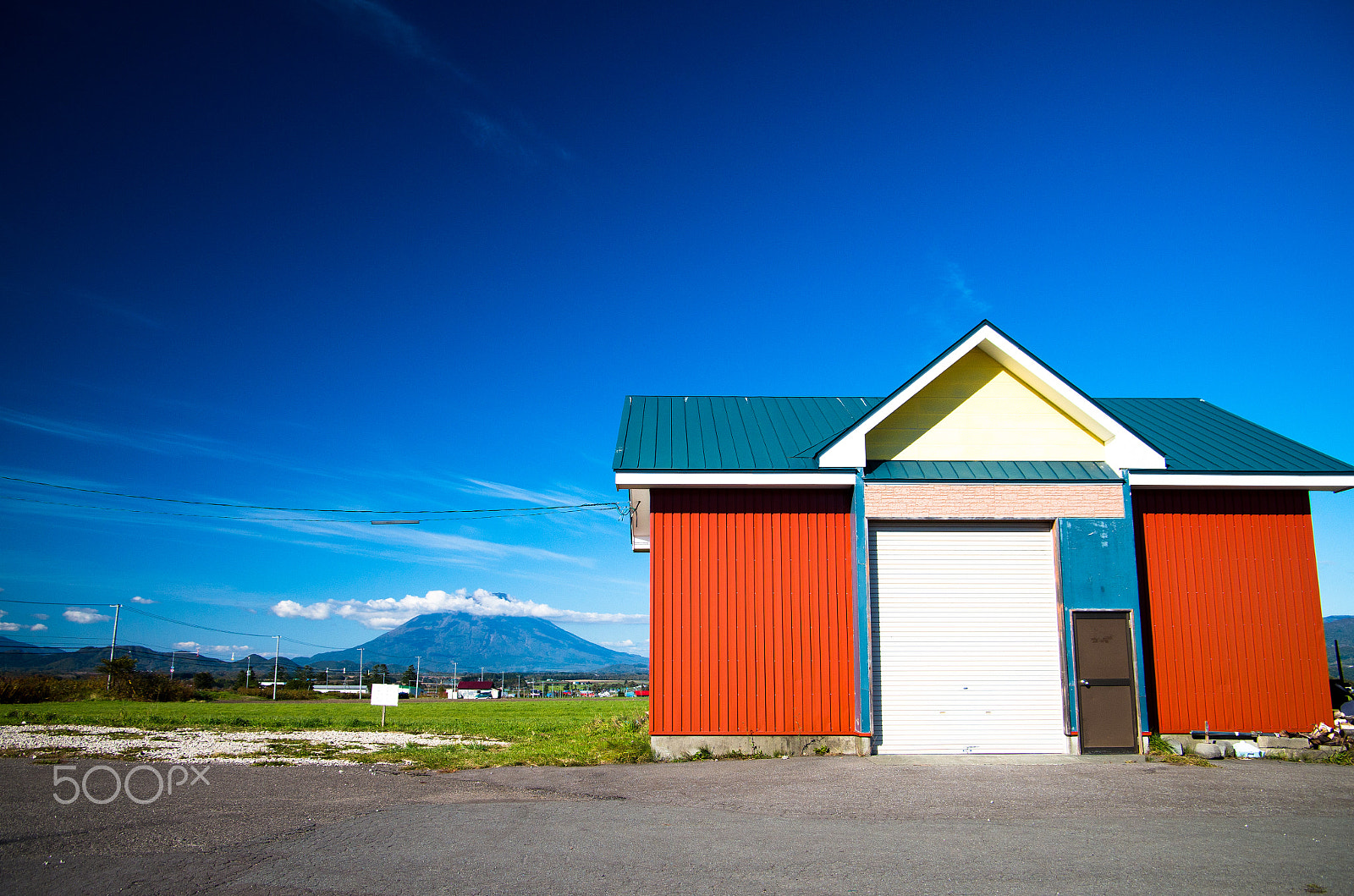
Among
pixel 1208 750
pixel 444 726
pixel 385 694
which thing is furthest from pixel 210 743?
pixel 1208 750

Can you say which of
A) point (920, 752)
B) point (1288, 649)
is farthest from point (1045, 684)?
point (1288, 649)

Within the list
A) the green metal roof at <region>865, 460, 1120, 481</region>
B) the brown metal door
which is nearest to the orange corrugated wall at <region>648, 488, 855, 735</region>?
the green metal roof at <region>865, 460, 1120, 481</region>

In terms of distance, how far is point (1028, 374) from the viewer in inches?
610

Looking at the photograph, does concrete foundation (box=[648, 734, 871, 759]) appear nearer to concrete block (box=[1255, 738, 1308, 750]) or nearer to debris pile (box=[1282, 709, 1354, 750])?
concrete block (box=[1255, 738, 1308, 750])

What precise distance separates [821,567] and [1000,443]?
4.34 metres

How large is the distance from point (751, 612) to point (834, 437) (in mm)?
3483

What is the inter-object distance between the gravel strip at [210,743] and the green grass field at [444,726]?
2.61 ft

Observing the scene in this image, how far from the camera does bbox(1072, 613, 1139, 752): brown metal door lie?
46.7ft

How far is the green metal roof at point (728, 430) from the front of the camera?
49.1 feet

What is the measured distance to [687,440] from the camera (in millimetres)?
16031

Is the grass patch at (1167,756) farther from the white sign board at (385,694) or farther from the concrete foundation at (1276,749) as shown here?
the white sign board at (385,694)

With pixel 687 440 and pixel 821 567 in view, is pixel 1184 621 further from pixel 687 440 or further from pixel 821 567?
pixel 687 440

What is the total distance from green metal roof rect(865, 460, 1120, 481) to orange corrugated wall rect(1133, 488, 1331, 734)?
40.4 inches

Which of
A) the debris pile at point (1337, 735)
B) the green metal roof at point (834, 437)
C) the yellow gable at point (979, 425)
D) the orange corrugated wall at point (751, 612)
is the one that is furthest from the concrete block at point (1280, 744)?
the orange corrugated wall at point (751, 612)
